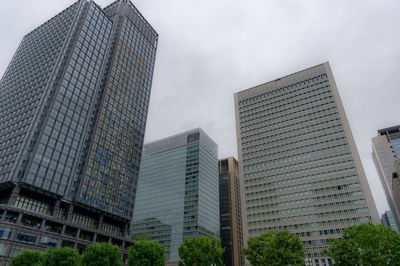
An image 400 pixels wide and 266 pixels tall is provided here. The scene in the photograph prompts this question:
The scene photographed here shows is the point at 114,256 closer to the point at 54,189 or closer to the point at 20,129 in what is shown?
the point at 54,189

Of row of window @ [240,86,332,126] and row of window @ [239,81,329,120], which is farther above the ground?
row of window @ [239,81,329,120]

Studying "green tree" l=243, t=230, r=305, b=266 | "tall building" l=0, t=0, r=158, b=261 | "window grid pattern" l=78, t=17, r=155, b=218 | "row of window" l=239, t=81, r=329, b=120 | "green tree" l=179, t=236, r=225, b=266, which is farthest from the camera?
"row of window" l=239, t=81, r=329, b=120

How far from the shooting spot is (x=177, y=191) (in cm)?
14488

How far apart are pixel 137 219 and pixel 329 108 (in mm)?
110774

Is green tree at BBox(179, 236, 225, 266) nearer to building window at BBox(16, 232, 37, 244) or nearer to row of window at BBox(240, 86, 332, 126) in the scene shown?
building window at BBox(16, 232, 37, 244)

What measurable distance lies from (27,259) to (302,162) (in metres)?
92.3

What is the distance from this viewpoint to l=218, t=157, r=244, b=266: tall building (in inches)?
6305

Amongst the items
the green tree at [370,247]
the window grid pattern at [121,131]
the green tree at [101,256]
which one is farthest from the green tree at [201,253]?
the window grid pattern at [121,131]

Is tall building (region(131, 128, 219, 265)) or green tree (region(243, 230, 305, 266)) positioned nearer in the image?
green tree (region(243, 230, 305, 266))

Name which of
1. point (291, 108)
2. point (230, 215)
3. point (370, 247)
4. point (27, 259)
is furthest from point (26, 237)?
point (230, 215)

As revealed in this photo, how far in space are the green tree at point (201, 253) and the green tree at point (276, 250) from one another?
676 centimetres

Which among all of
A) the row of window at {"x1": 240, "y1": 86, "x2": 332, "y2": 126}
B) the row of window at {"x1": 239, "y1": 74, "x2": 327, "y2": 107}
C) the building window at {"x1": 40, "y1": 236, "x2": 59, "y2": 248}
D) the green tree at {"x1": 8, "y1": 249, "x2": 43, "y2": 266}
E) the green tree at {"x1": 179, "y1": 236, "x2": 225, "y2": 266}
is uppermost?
the row of window at {"x1": 239, "y1": 74, "x2": 327, "y2": 107}

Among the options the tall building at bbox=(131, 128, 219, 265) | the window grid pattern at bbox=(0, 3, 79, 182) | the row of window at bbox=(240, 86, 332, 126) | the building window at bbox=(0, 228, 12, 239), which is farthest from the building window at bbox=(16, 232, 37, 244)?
the row of window at bbox=(240, 86, 332, 126)

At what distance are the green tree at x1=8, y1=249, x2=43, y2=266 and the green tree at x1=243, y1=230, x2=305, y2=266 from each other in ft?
131
